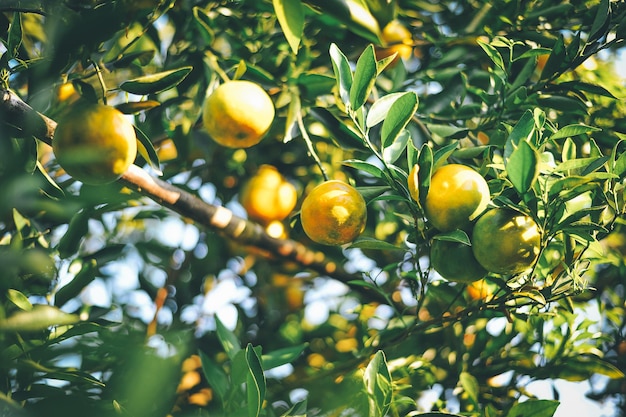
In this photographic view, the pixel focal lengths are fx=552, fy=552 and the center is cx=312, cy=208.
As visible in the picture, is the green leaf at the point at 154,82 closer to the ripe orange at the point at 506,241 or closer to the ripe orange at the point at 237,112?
the ripe orange at the point at 237,112

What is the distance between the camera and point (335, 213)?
1.13m

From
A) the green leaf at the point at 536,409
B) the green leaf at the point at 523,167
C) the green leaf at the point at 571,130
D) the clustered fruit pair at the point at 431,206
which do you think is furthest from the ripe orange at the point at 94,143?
the green leaf at the point at 536,409

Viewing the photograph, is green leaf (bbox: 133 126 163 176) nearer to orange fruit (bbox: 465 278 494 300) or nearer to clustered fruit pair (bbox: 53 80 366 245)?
clustered fruit pair (bbox: 53 80 366 245)

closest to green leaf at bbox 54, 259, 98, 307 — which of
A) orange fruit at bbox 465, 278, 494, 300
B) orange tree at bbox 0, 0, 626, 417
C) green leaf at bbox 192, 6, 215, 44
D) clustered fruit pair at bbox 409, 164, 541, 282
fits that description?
orange tree at bbox 0, 0, 626, 417

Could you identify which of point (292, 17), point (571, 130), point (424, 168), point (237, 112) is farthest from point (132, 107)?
point (571, 130)

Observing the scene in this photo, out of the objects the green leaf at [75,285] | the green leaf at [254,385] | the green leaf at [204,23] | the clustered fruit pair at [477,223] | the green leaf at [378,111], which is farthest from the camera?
the green leaf at [204,23]

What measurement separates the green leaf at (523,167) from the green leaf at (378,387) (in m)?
0.37

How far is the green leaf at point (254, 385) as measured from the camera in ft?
2.89

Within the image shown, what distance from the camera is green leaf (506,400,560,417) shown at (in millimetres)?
1060

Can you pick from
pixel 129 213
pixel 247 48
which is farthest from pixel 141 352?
pixel 129 213

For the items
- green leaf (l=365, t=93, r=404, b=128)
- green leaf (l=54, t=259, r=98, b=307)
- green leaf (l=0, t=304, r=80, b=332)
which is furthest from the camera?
green leaf (l=54, t=259, r=98, b=307)

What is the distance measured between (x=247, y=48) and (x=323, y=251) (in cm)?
74

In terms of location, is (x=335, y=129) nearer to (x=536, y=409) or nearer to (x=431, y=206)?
(x=431, y=206)

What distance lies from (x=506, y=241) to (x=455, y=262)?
5.4 inches
